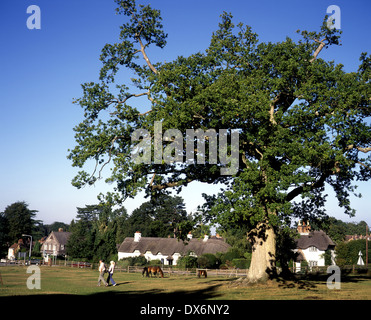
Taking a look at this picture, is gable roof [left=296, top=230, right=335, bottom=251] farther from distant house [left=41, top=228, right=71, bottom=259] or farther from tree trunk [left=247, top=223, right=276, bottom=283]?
distant house [left=41, top=228, right=71, bottom=259]

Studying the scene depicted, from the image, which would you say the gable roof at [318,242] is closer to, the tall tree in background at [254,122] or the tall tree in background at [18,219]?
the tall tree in background at [254,122]

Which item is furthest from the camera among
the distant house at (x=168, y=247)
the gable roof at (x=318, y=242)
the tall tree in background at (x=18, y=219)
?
the tall tree in background at (x=18, y=219)

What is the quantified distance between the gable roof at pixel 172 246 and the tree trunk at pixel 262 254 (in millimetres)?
45017

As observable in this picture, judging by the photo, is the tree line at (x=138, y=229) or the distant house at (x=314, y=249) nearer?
the tree line at (x=138, y=229)

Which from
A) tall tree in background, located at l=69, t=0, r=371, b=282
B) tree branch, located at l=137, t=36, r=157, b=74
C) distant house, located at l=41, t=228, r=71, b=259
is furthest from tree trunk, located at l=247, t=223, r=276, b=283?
distant house, located at l=41, t=228, r=71, b=259

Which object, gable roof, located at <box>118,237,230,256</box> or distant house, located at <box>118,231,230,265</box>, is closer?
gable roof, located at <box>118,237,230,256</box>

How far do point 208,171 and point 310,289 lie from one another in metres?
9.58

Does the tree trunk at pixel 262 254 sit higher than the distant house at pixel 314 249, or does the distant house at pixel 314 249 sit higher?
the tree trunk at pixel 262 254

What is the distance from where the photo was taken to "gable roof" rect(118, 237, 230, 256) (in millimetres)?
74875

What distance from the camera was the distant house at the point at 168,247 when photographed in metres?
75.2

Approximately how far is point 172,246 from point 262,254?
58.2 meters

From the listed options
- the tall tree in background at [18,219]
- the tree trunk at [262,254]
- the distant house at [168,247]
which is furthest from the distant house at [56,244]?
the tree trunk at [262,254]

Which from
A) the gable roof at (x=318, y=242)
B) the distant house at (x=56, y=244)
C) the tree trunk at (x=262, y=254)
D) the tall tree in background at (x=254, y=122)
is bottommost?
the distant house at (x=56, y=244)
